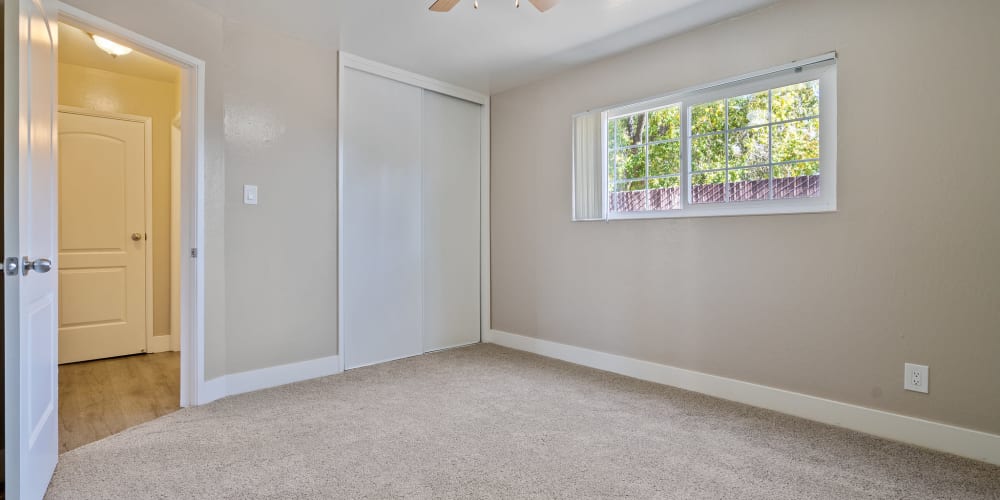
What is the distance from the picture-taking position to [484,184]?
4.41 metres

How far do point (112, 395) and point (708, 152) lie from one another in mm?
3951

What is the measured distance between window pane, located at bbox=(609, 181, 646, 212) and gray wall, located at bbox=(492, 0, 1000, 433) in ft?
0.44

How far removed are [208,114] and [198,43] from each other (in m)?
0.39

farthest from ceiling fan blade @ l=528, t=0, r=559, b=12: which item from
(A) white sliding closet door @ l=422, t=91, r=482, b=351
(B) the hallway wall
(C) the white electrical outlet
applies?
(B) the hallway wall

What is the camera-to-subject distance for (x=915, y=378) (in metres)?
2.24

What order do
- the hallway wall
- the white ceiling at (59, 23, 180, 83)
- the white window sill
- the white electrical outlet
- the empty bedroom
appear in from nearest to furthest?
the empty bedroom → the white electrical outlet → the white window sill → the white ceiling at (59, 23, 180, 83) → the hallway wall

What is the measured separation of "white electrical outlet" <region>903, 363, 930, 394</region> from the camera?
2213 millimetres

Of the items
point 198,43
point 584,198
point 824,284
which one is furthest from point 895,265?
point 198,43

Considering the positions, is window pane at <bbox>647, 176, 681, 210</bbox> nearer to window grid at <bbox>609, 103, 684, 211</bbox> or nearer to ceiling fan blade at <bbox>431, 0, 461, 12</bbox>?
window grid at <bbox>609, 103, 684, 211</bbox>

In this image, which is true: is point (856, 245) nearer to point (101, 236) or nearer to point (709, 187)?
point (709, 187)

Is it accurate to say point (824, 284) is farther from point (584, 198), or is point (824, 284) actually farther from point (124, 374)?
point (124, 374)

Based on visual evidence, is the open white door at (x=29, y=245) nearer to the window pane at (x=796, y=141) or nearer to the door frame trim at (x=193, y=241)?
the door frame trim at (x=193, y=241)

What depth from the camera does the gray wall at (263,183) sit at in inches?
110

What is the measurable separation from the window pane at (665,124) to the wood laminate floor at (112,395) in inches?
132
